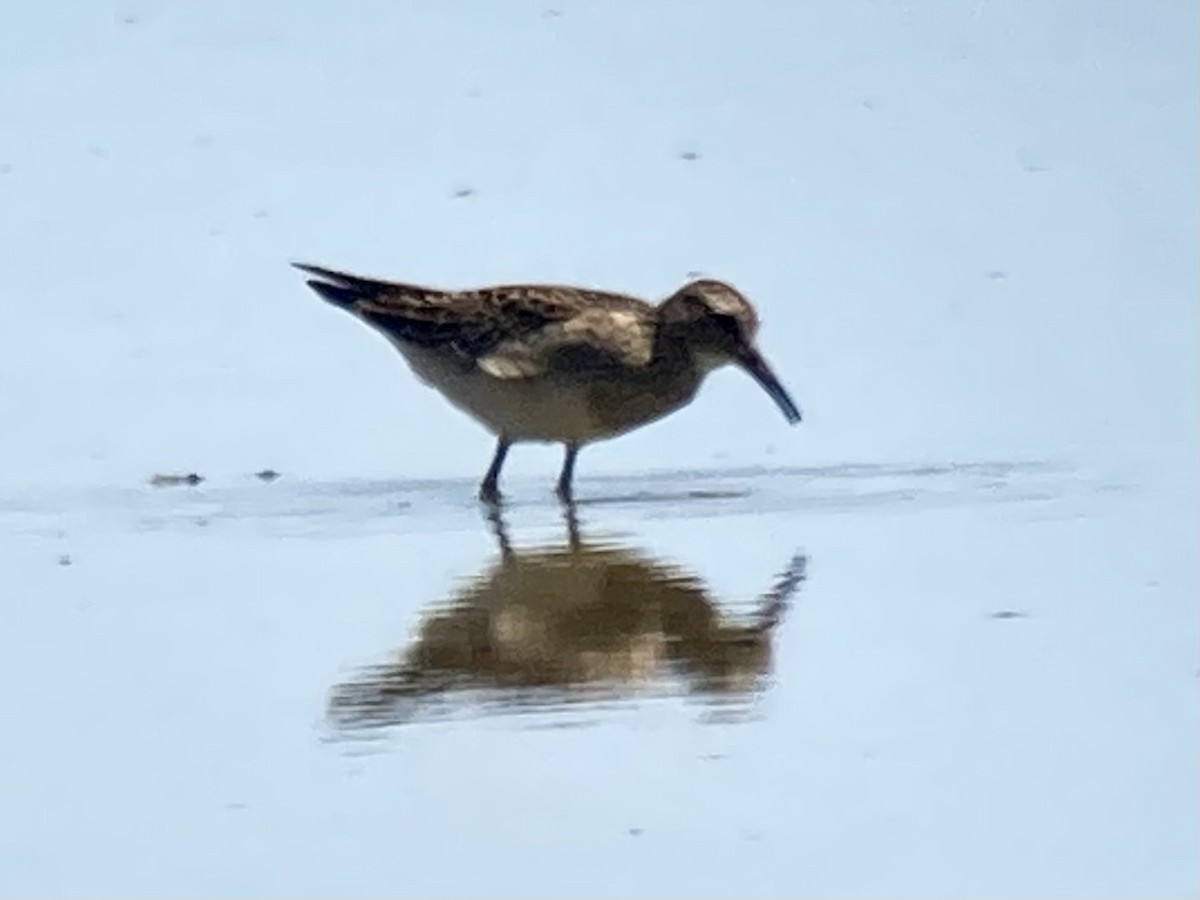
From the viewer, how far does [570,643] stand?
9000mm

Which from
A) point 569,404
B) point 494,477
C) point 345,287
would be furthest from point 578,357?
point 345,287

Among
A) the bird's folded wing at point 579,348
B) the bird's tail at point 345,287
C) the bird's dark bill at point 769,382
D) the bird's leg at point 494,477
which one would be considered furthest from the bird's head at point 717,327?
the bird's tail at point 345,287

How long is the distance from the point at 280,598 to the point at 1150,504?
2599 millimetres

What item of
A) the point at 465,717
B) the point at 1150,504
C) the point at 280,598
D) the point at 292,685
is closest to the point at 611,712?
the point at 465,717

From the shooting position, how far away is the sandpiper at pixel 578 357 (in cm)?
1188

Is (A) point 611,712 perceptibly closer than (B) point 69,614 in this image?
Yes

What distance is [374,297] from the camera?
12539 millimetres

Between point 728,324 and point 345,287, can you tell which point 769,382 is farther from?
Answer: point 345,287

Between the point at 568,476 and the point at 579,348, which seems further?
the point at 579,348

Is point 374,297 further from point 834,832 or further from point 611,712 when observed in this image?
point 834,832

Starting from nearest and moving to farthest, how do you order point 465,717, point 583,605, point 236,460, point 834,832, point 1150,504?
point 834,832
point 465,717
point 583,605
point 1150,504
point 236,460

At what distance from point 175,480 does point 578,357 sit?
1.35m

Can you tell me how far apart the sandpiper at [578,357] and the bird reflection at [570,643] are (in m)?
1.59

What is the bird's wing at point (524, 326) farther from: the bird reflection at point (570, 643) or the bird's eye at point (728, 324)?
the bird reflection at point (570, 643)
